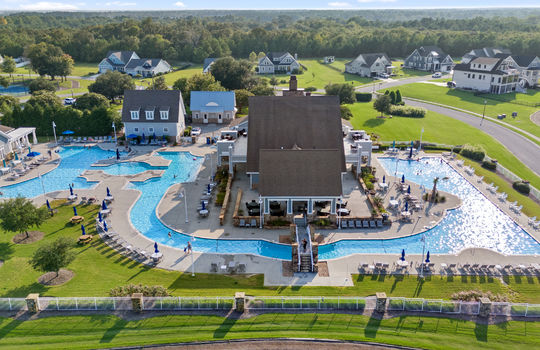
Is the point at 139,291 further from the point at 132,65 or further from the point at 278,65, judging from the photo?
Result: the point at 278,65

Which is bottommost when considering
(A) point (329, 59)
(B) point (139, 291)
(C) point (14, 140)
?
(B) point (139, 291)

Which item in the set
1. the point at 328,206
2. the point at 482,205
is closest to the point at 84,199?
the point at 328,206

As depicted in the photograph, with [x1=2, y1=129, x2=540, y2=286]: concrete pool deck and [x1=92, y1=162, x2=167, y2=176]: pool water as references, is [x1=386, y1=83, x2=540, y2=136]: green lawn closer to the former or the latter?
[x1=2, y1=129, x2=540, y2=286]: concrete pool deck

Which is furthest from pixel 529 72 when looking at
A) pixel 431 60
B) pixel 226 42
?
pixel 226 42

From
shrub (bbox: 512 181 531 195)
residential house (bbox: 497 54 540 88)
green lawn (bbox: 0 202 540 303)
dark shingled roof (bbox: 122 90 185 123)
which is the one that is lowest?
green lawn (bbox: 0 202 540 303)

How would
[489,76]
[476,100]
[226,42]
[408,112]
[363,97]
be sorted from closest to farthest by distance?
[408,112]
[363,97]
[476,100]
[489,76]
[226,42]

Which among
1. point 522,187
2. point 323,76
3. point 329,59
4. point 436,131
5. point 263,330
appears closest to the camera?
point 263,330

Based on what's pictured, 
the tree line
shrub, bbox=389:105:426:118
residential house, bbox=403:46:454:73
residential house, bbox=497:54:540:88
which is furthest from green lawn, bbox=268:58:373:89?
residential house, bbox=497:54:540:88
